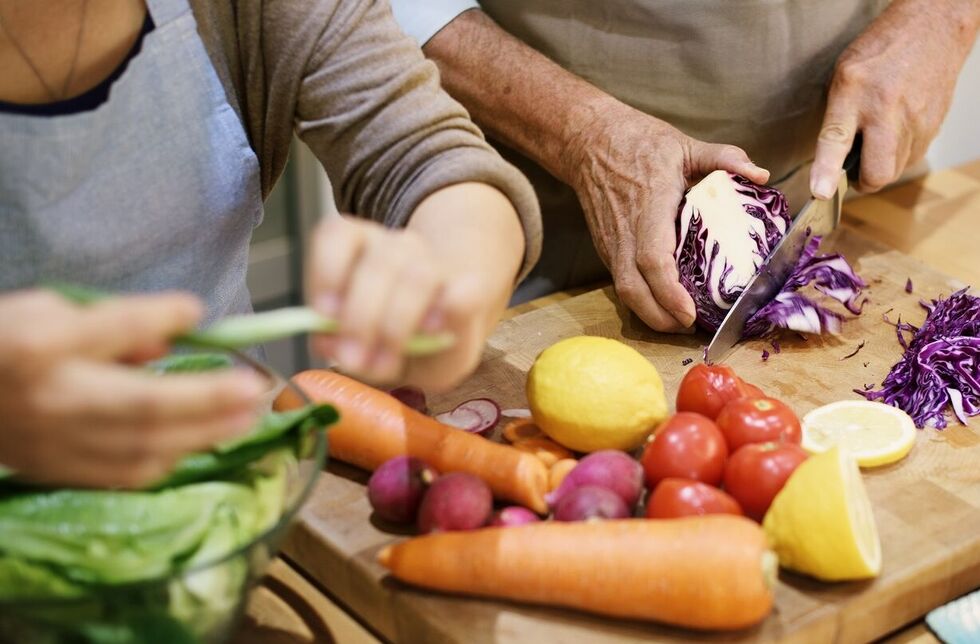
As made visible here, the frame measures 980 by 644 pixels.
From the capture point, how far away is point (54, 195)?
4.12 feet

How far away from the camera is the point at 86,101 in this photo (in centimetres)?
126

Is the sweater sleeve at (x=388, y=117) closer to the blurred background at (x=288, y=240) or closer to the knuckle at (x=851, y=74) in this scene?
the knuckle at (x=851, y=74)

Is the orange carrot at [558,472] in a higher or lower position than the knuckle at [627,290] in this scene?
higher

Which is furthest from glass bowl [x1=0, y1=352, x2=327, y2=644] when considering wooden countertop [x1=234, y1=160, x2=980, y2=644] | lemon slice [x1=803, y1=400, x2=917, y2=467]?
lemon slice [x1=803, y1=400, x2=917, y2=467]

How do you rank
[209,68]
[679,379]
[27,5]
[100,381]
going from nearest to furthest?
1. [100,381]
2. [27,5]
3. [209,68]
4. [679,379]

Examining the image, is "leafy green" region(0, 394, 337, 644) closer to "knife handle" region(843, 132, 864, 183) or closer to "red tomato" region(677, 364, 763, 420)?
"red tomato" region(677, 364, 763, 420)

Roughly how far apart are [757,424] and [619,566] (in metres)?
0.29

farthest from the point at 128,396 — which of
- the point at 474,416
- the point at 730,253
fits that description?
the point at 730,253

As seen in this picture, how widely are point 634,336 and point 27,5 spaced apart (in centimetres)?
92

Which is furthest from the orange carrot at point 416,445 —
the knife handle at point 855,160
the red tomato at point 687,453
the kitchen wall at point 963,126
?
the kitchen wall at point 963,126

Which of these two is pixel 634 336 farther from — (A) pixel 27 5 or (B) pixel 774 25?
(A) pixel 27 5

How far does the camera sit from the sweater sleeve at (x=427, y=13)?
1894mm

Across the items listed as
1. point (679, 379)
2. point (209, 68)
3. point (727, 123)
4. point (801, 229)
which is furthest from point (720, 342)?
point (209, 68)

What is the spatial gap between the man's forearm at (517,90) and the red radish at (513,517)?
2.65 feet
